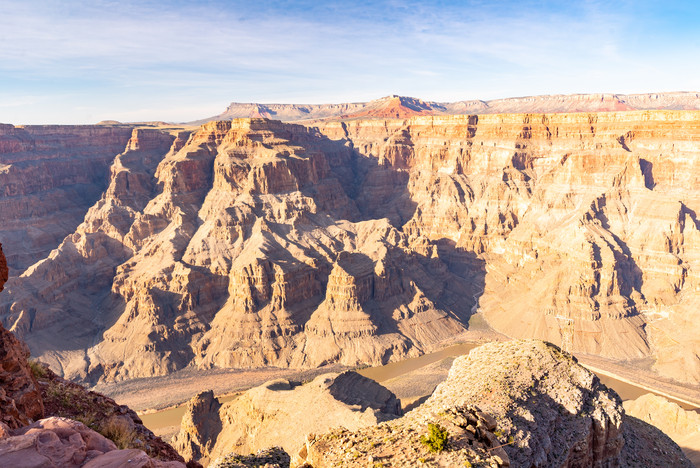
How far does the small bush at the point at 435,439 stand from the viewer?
18500 millimetres

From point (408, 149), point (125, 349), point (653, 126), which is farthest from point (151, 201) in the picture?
point (653, 126)

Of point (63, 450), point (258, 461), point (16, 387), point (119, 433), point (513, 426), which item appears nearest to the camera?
point (63, 450)

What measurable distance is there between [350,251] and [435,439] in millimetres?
87714

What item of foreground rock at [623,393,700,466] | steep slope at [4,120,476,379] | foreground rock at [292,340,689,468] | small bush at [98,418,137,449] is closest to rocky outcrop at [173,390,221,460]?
steep slope at [4,120,476,379]

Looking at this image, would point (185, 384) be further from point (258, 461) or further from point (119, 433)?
point (119, 433)

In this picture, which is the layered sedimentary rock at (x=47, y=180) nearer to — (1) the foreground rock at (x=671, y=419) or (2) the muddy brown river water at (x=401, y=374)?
(2) the muddy brown river water at (x=401, y=374)

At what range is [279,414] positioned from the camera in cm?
4859

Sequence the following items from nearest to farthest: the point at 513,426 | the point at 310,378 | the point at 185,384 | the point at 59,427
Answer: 1. the point at 59,427
2. the point at 513,426
3. the point at 310,378
4. the point at 185,384

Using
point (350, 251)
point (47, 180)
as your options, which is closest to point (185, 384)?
point (350, 251)

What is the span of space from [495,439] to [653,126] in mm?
119262

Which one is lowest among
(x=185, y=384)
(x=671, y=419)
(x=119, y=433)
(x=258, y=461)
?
(x=185, y=384)

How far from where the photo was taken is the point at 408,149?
163 metres

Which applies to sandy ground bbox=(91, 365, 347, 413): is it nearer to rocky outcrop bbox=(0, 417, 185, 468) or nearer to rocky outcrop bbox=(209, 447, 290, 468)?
rocky outcrop bbox=(209, 447, 290, 468)

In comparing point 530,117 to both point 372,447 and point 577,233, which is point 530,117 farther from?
point 372,447
